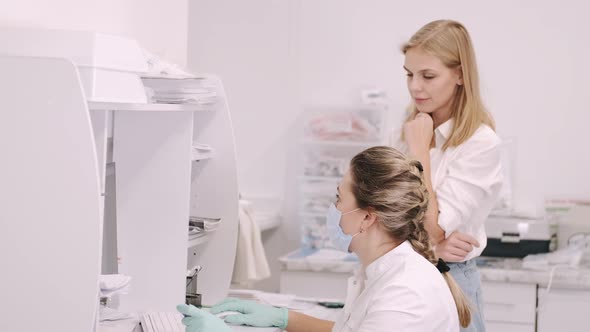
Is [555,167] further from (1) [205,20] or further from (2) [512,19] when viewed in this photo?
(1) [205,20]

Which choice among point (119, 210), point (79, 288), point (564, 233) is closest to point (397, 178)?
point (79, 288)

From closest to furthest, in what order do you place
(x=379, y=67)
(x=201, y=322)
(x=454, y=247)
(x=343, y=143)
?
(x=201, y=322) < (x=454, y=247) < (x=343, y=143) < (x=379, y=67)

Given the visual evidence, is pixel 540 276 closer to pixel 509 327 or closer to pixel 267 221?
pixel 509 327

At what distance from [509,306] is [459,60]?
1.70 meters

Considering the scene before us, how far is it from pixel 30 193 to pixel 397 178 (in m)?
0.78

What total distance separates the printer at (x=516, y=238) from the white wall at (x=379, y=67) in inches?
13.6

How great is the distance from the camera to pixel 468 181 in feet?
8.24

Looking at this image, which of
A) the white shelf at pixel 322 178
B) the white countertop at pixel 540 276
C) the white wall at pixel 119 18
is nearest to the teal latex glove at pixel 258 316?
the white wall at pixel 119 18

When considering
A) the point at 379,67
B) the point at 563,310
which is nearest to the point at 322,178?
the point at 379,67

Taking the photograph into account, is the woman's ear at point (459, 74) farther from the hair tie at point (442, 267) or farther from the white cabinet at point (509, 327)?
the white cabinet at point (509, 327)

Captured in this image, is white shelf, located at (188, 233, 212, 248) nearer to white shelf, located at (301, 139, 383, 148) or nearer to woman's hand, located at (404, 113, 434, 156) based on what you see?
woman's hand, located at (404, 113, 434, 156)

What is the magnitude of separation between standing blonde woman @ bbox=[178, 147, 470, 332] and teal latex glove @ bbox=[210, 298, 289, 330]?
36 centimetres

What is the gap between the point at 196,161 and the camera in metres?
3.02

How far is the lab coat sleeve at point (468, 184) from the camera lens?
2.48 m
